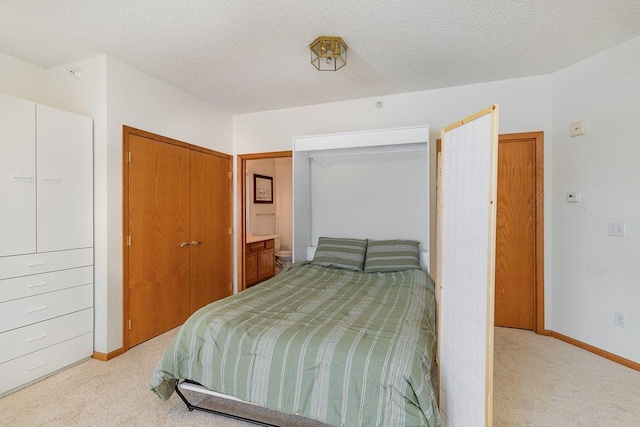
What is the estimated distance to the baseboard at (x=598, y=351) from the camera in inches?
94.5

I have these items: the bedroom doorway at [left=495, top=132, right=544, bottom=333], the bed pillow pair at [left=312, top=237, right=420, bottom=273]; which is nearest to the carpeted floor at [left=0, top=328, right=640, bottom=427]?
the bedroom doorway at [left=495, top=132, right=544, bottom=333]

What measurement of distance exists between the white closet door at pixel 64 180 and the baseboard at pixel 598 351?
4382 mm

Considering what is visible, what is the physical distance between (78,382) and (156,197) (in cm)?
161

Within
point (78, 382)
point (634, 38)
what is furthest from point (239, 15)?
point (634, 38)

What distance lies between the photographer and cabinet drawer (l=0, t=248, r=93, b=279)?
6.98 feet

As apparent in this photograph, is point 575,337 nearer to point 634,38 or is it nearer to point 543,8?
point 634,38

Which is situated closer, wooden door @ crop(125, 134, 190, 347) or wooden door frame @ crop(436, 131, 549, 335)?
wooden door @ crop(125, 134, 190, 347)

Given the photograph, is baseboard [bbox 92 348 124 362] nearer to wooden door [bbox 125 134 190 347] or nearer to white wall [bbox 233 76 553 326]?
wooden door [bbox 125 134 190 347]

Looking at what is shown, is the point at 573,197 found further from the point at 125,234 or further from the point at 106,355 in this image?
the point at 106,355

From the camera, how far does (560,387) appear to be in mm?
2145

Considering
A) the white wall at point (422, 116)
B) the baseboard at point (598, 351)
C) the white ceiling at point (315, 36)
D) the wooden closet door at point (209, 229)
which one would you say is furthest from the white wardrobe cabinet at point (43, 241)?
the baseboard at point (598, 351)

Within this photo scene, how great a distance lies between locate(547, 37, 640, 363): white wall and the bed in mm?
1642

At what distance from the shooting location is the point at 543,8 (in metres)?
2.00

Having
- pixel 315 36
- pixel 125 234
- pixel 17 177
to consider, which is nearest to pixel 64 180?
pixel 17 177
